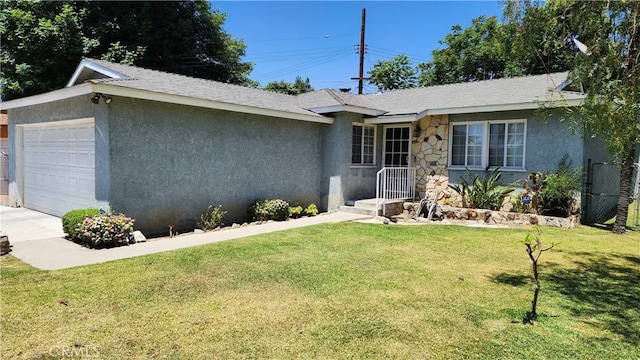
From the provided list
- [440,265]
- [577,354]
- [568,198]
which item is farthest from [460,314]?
[568,198]

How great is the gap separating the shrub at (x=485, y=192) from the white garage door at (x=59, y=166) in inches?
402

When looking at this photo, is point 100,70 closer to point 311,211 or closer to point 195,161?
point 195,161

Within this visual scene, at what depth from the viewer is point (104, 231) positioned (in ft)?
23.5

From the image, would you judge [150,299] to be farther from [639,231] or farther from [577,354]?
[639,231]

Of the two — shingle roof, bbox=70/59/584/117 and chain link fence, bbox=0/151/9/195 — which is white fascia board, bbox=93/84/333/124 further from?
chain link fence, bbox=0/151/9/195

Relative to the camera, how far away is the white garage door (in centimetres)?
887

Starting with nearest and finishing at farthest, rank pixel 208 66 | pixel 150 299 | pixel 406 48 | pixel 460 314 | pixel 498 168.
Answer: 1. pixel 460 314
2. pixel 150 299
3. pixel 498 168
4. pixel 208 66
5. pixel 406 48

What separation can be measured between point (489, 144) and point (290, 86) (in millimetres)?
35520

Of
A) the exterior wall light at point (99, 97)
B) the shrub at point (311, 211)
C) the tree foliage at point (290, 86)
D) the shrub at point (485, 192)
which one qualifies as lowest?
the shrub at point (311, 211)

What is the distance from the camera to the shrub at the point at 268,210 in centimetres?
1064

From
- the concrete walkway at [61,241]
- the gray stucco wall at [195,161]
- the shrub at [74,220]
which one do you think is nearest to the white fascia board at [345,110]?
the gray stucco wall at [195,161]

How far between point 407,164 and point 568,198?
510 centimetres

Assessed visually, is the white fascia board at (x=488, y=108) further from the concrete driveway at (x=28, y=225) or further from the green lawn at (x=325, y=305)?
the concrete driveway at (x=28, y=225)

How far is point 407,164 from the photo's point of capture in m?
13.6
